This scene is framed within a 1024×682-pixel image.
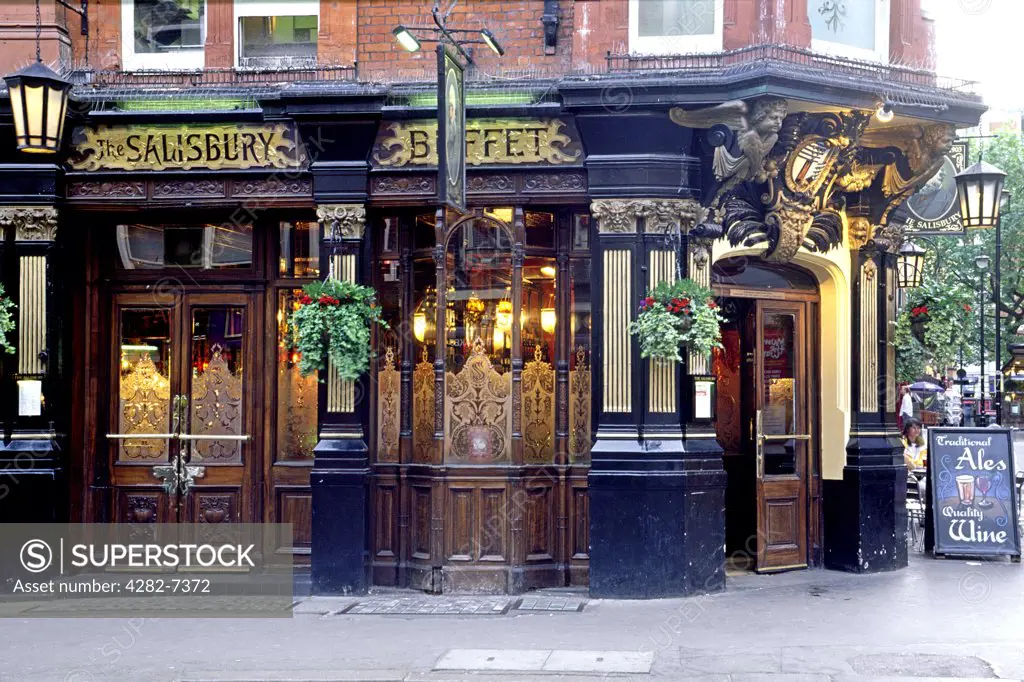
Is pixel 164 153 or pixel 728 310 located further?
pixel 728 310

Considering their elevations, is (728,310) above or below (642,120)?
below

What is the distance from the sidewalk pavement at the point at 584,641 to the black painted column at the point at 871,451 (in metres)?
0.92

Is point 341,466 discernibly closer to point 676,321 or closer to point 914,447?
point 676,321

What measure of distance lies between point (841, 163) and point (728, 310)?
6.20ft

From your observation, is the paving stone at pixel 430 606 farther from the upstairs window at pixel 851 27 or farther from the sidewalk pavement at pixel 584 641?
the upstairs window at pixel 851 27

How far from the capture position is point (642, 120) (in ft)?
37.3

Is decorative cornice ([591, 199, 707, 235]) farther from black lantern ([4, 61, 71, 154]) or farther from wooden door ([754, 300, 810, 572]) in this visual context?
black lantern ([4, 61, 71, 154])

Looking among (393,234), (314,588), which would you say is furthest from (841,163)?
(314,588)

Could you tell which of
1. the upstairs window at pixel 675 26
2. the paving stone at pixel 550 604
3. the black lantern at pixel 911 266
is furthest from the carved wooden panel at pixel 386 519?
the black lantern at pixel 911 266

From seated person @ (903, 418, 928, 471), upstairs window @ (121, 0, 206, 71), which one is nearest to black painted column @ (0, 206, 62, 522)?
upstairs window @ (121, 0, 206, 71)

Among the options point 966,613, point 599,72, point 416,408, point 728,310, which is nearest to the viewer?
point 966,613

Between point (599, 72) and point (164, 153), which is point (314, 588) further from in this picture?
point (599, 72)

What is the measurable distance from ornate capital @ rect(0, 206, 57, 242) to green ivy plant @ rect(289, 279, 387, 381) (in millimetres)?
2454

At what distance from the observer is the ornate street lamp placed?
11.1 m
